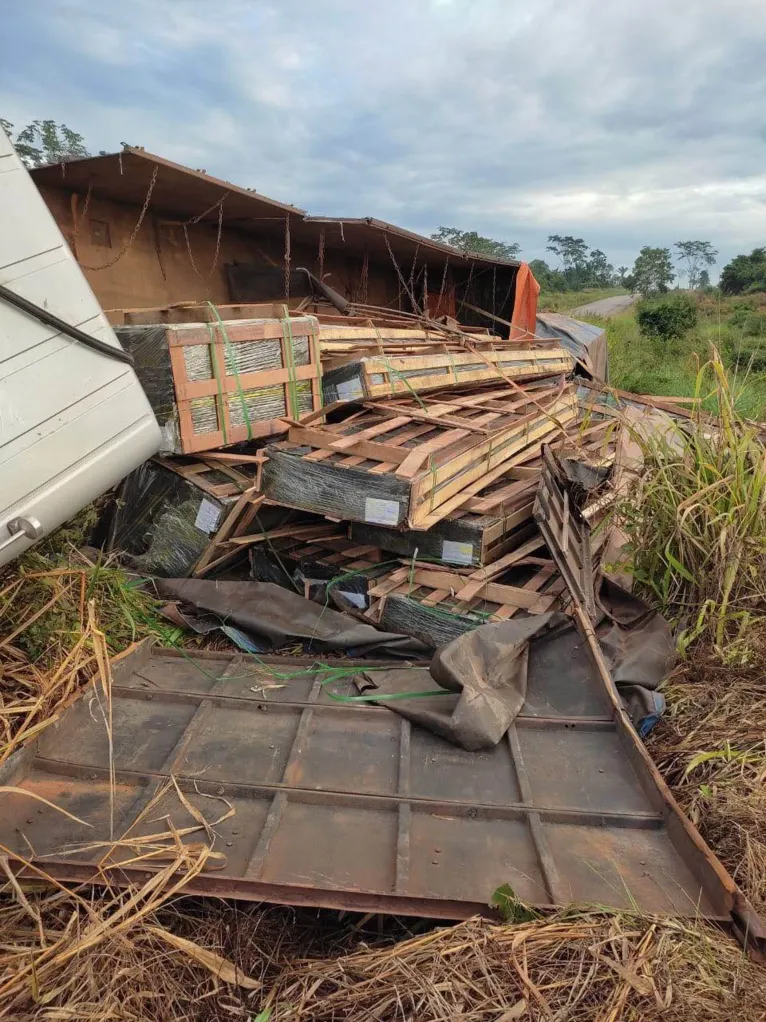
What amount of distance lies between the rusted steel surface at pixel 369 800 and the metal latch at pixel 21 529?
971mm

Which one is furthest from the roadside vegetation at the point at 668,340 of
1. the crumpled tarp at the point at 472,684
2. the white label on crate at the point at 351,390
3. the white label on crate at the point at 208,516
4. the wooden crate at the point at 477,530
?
the white label on crate at the point at 208,516

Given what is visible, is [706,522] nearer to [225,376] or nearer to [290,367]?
[290,367]

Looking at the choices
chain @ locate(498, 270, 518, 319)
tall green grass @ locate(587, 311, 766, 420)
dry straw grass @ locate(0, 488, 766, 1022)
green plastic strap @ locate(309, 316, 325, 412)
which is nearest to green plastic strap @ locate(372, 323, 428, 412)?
green plastic strap @ locate(309, 316, 325, 412)

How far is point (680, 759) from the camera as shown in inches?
114

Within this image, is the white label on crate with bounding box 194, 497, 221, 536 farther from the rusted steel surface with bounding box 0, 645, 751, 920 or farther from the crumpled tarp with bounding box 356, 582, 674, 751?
the crumpled tarp with bounding box 356, 582, 674, 751

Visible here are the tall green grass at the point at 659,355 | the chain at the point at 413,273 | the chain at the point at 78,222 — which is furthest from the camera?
the tall green grass at the point at 659,355

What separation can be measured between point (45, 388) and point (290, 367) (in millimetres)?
2605

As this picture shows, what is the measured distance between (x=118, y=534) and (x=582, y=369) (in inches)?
379

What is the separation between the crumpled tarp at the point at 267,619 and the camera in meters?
3.82

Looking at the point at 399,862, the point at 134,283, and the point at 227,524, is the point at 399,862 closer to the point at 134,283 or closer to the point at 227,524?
the point at 227,524

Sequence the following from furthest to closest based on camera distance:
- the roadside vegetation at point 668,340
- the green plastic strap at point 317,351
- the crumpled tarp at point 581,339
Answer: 1. the roadside vegetation at point 668,340
2. the crumpled tarp at point 581,339
3. the green plastic strap at point 317,351

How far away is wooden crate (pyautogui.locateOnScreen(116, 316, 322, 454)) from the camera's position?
13.1 ft

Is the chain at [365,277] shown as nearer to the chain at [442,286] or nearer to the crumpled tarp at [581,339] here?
the chain at [442,286]

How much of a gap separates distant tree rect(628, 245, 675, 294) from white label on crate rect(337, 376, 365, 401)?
1475 inches
